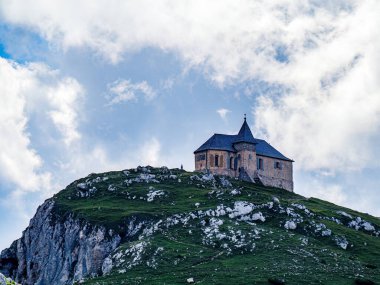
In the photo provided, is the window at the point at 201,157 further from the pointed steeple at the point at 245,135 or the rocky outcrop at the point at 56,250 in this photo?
the rocky outcrop at the point at 56,250

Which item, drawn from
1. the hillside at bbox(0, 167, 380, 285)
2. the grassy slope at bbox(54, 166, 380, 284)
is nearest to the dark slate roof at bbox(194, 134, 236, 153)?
the hillside at bbox(0, 167, 380, 285)

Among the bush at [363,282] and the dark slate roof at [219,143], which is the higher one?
the dark slate roof at [219,143]

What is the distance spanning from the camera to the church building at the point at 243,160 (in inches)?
7106

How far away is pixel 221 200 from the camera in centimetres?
14025

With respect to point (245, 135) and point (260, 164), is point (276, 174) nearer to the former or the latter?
point (260, 164)

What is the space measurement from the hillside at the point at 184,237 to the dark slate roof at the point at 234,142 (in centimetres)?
1437

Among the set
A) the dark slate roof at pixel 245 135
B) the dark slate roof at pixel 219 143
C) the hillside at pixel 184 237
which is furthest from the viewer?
the dark slate roof at pixel 245 135

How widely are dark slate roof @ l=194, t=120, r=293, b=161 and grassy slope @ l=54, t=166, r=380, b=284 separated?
2465cm

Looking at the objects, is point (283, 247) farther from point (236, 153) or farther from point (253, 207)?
point (236, 153)

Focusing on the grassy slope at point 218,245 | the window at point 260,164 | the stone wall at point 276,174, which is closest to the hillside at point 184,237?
the grassy slope at point 218,245

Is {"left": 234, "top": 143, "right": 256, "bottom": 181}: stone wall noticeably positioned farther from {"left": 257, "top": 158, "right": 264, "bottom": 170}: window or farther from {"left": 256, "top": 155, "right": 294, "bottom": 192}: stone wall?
{"left": 257, "top": 158, "right": 264, "bottom": 170}: window

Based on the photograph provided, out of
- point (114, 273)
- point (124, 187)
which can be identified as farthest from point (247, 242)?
point (124, 187)

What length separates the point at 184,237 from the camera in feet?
401

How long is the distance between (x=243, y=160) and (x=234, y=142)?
628 cm
